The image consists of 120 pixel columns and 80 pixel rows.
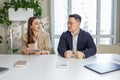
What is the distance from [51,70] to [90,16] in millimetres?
3373

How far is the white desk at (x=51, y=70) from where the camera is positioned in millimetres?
1636

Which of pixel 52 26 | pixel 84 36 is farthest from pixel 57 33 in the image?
pixel 84 36

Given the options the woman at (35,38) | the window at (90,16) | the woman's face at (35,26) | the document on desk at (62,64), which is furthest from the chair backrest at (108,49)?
the window at (90,16)

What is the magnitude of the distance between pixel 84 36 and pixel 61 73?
3.37 feet

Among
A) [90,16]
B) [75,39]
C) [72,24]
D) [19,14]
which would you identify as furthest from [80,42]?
[90,16]

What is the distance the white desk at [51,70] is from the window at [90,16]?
2633 mm

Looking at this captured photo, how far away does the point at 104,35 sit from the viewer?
5039 millimetres

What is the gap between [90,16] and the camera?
16.4 feet

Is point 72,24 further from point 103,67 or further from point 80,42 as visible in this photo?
point 103,67

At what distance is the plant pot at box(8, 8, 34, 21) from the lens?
4.24m

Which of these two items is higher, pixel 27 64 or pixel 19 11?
pixel 19 11

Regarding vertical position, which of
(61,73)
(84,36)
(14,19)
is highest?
(14,19)

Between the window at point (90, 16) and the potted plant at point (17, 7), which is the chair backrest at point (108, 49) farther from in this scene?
the window at point (90, 16)

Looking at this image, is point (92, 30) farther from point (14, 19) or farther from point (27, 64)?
point (27, 64)
